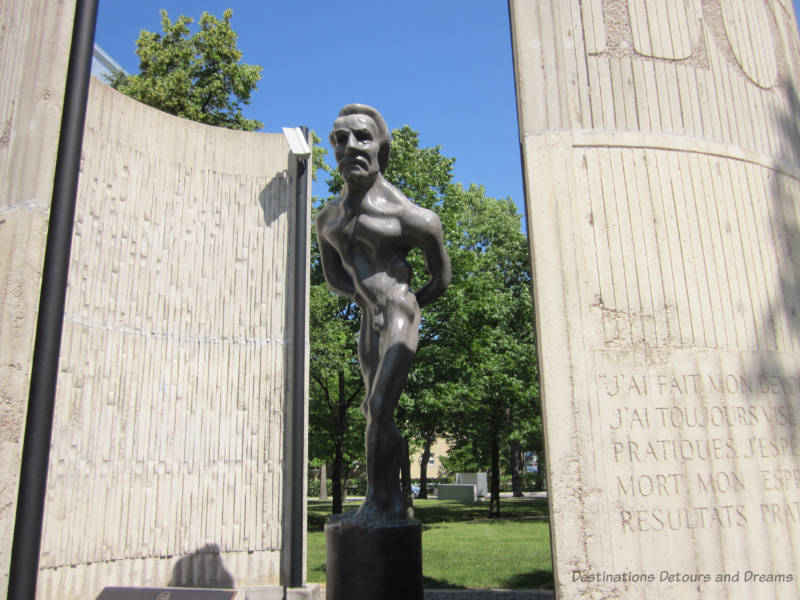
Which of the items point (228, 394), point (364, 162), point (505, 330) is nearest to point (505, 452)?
point (505, 330)

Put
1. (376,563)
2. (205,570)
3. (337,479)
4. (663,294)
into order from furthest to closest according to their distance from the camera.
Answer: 1. (337,479)
2. (205,570)
3. (376,563)
4. (663,294)

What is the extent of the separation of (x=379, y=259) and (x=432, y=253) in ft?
1.28

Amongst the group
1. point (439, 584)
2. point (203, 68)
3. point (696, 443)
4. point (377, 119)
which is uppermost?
point (203, 68)

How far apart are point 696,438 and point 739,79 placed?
1926 millimetres

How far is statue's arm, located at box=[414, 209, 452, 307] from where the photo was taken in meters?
4.57

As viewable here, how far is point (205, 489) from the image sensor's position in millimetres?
8125

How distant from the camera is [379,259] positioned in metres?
4.61

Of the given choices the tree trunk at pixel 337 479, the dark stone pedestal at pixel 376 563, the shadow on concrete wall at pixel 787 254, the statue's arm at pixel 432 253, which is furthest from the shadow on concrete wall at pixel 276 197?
the tree trunk at pixel 337 479

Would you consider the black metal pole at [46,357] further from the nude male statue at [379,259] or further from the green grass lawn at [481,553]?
the green grass lawn at [481,553]

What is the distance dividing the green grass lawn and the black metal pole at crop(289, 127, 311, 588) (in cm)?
167

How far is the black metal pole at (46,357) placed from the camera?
11.3ft

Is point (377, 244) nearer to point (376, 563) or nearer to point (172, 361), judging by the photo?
point (376, 563)

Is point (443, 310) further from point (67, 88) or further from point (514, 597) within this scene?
point (67, 88)

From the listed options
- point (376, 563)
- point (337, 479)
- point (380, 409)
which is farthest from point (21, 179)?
point (337, 479)
